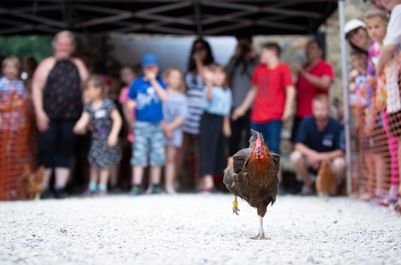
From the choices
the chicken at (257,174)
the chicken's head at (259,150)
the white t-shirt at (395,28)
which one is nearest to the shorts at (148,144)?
the white t-shirt at (395,28)

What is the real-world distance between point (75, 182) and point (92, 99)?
7.00 ft

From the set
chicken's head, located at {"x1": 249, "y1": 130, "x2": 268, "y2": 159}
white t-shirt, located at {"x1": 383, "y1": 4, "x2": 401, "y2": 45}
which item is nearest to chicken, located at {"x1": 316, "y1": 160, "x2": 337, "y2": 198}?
white t-shirt, located at {"x1": 383, "y1": 4, "x2": 401, "y2": 45}

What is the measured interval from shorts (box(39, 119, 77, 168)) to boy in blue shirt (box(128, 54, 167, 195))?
96 centimetres

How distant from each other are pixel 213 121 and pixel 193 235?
16.3ft

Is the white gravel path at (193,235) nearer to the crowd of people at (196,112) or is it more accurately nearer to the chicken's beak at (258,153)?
the chicken's beak at (258,153)

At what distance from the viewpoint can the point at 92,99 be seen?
356 inches

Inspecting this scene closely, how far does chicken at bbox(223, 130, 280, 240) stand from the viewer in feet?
12.9

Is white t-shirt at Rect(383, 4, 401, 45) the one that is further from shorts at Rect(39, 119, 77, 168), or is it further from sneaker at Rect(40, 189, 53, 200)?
sneaker at Rect(40, 189, 53, 200)

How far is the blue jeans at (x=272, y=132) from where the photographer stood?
8759 millimetres

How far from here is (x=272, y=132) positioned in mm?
8859

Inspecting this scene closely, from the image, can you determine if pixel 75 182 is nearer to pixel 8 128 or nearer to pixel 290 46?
pixel 8 128

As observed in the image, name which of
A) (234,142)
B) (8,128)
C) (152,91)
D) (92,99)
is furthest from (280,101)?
(8,128)

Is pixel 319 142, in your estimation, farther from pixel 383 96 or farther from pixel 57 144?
pixel 57 144

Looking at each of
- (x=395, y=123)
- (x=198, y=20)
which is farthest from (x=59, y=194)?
(x=395, y=123)
